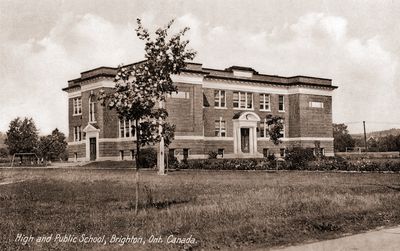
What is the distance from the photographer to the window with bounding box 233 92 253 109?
54.0 m

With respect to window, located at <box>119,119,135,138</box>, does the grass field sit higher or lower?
lower

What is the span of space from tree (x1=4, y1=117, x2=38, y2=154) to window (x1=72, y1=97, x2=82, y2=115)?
1461 centimetres

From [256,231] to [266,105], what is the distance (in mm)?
48054

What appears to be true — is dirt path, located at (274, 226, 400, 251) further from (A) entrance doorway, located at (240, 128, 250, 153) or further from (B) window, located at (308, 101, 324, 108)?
(B) window, located at (308, 101, 324, 108)

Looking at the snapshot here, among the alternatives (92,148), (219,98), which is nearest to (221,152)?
(219,98)

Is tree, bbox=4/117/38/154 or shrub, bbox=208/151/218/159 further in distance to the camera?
tree, bbox=4/117/38/154

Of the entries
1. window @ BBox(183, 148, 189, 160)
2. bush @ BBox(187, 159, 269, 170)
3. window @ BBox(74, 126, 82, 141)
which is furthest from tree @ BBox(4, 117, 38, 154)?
bush @ BBox(187, 159, 269, 170)

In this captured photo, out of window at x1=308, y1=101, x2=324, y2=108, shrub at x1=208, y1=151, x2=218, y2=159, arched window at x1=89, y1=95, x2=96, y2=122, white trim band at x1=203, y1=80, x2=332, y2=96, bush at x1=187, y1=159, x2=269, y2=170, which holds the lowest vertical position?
bush at x1=187, y1=159, x2=269, y2=170

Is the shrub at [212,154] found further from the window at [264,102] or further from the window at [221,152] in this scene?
the window at [264,102]

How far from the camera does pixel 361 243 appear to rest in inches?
Result: 331

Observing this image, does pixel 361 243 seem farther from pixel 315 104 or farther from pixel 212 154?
pixel 315 104

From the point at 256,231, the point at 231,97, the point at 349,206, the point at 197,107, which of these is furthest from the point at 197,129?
the point at 256,231

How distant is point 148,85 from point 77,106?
44.6 m

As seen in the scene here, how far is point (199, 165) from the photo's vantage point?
119 ft
